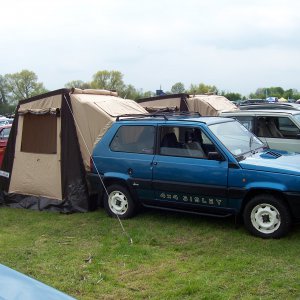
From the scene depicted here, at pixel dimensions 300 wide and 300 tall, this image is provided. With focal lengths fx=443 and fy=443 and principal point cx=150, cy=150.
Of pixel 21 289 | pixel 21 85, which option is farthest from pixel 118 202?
pixel 21 85

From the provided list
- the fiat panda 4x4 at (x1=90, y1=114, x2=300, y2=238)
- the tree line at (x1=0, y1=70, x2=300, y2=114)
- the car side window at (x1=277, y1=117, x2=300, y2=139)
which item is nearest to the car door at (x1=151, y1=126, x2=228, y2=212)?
the fiat panda 4x4 at (x1=90, y1=114, x2=300, y2=238)

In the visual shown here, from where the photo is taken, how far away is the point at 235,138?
6695 mm

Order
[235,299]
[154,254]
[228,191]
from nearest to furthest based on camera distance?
[235,299]
[154,254]
[228,191]

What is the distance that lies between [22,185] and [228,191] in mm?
4388

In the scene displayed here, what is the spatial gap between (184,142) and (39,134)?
3202 mm

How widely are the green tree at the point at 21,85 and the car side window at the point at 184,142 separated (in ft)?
209

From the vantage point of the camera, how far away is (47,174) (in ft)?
27.3

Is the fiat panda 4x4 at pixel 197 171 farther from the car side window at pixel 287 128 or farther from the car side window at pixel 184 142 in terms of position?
the car side window at pixel 287 128

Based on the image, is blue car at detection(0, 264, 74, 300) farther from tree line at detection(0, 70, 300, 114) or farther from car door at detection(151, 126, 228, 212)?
tree line at detection(0, 70, 300, 114)

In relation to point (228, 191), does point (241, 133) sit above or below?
above

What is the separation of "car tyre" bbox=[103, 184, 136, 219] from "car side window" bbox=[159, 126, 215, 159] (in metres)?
0.97

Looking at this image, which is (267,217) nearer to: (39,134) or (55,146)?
(55,146)

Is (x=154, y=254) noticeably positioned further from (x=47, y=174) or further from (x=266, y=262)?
(x=47, y=174)

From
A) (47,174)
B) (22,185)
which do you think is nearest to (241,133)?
(47,174)
